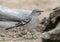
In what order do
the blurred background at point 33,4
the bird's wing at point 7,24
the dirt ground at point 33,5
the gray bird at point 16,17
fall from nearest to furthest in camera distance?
the bird's wing at point 7,24 < the gray bird at point 16,17 < the dirt ground at point 33,5 < the blurred background at point 33,4

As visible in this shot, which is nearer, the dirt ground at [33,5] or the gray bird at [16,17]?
the gray bird at [16,17]

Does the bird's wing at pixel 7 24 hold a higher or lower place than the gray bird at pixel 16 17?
lower

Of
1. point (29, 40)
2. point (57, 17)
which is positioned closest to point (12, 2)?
point (29, 40)

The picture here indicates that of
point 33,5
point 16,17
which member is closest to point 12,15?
point 16,17

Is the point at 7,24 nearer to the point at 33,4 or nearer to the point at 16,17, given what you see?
the point at 16,17

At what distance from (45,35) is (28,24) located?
1.51 metres

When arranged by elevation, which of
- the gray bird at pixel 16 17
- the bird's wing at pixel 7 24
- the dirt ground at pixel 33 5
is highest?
the dirt ground at pixel 33 5

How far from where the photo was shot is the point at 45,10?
511 centimetres

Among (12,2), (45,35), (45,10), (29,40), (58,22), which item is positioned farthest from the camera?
(12,2)

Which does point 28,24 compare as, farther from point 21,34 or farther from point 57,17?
point 57,17

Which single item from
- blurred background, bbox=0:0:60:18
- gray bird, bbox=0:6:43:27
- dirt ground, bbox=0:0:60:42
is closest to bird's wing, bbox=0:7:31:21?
gray bird, bbox=0:6:43:27

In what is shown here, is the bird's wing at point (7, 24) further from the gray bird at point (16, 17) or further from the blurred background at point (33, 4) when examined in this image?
the blurred background at point (33, 4)

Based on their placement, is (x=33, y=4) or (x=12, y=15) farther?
(x=33, y=4)

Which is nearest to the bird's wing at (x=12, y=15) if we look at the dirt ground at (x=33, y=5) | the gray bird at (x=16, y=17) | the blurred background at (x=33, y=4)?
the gray bird at (x=16, y=17)
